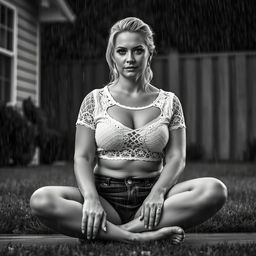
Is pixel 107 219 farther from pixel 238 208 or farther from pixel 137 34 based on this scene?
pixel 238 208

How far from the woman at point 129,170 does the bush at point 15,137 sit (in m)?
6.06

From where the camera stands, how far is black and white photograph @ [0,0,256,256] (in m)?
3.24

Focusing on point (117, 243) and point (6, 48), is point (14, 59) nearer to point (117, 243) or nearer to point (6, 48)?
point (6, 48)

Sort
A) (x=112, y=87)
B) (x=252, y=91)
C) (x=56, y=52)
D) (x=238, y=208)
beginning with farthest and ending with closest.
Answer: (x=56, y=52), (x=252, y=91), (x=238, y=208), (x=112, y=87)

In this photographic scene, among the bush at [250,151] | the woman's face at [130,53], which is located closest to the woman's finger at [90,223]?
the woman's face at [130,53]

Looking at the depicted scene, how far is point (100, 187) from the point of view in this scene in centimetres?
346

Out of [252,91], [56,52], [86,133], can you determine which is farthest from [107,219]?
[56,52]

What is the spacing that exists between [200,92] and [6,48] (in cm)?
403

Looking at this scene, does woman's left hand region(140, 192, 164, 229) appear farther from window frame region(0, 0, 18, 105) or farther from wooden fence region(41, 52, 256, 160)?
wooden fence region(41, 52, 256, 160)

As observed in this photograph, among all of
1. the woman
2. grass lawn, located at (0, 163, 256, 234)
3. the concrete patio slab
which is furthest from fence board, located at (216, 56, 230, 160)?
the woman

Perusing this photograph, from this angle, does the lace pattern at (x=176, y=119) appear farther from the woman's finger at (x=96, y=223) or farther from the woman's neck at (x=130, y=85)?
the woman's finger at (x=96, y=223)

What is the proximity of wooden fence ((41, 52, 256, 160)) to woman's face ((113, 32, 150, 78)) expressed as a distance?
28.9 ft

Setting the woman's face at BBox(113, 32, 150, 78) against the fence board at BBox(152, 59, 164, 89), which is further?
the fence board at BBox(152, 59, 164, 89)

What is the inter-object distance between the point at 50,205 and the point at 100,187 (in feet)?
1.21
